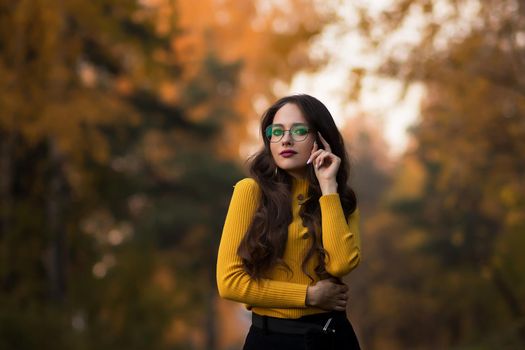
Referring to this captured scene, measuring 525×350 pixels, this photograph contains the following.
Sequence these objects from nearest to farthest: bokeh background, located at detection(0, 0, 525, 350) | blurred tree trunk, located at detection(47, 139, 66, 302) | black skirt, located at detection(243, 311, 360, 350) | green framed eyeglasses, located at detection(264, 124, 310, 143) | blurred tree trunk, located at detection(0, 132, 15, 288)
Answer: black skirt, located at detection(243, 311, 360, 350), green framed eyeglasses, located at detection(264, 124, 310, 143), bokeh background, located at detection(0, 0, 525, 350), blurred tree trunk, located at detection(0, 132, 15, 288), blurred tree trunk, located at detection(47, 139, 66, 302)

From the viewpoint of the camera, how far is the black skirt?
3.54 metres

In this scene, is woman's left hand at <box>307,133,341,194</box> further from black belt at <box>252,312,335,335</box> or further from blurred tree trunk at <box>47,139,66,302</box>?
blurred tree trunk at <box>47,139,66,302</box>

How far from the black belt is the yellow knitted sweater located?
23mm

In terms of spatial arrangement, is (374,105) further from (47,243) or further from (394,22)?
(47,243)

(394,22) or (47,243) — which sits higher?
(394,22)

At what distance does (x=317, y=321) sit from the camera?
3633 mm

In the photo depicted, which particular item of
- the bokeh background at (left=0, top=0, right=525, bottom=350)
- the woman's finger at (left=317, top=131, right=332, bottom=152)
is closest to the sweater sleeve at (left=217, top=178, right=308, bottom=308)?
the woman's finger at (left=317, top=131, right=332, bottom=152)

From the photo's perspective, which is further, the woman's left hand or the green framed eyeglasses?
the green framed eyeglasses

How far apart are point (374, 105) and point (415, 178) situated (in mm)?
28845

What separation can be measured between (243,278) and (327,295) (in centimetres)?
33

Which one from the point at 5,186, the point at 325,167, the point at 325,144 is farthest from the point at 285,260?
the point at 5,186

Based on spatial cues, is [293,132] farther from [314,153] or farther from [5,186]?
[5,186]

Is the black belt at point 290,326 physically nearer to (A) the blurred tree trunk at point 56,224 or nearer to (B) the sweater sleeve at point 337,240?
(B) the sweater sleeve at point 337,240

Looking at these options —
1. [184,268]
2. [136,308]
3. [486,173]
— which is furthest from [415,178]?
[136,308]
